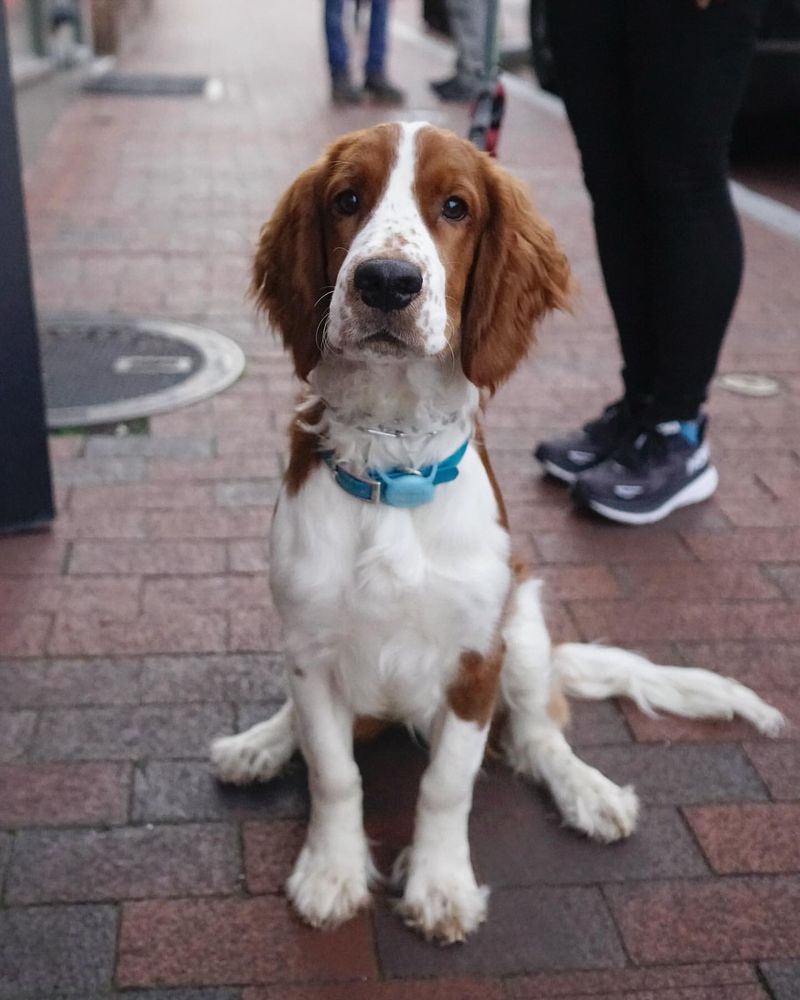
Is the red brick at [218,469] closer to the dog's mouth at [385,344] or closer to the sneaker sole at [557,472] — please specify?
the sneaker sole at [557,472]

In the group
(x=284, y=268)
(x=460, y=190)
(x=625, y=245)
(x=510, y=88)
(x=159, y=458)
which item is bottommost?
(x=510, y=88)

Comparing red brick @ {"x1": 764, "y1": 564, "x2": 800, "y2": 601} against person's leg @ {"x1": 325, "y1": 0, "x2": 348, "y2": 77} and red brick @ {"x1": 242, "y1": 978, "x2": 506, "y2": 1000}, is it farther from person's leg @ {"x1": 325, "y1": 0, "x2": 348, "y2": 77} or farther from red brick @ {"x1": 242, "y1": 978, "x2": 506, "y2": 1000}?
person's leg @ {"x1": 325, "y1": 0, "x2": 348, "y2": 77}

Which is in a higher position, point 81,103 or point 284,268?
point 284,268

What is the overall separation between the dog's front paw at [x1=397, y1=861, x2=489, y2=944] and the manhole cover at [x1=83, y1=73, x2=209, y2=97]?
9.66 metres

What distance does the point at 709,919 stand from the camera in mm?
2389

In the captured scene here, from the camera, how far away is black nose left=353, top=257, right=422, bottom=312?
2090 millimetres

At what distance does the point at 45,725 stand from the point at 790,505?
2.46m

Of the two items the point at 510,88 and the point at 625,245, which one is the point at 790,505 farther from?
the point at 510,88

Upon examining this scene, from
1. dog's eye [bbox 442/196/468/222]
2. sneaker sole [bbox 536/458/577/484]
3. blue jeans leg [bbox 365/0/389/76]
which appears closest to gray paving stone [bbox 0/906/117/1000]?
dog's eye [bbox 442/196/468/222]

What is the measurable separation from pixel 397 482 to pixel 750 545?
71.8 inches

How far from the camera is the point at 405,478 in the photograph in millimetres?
2359

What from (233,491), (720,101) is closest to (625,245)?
(720,101)

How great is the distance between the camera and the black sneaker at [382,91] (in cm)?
1101

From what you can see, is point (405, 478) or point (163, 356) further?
point (163, 356)
